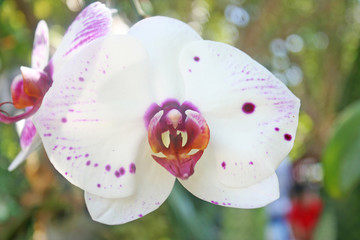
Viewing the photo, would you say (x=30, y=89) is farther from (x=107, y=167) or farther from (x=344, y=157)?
(x=344, y=157)

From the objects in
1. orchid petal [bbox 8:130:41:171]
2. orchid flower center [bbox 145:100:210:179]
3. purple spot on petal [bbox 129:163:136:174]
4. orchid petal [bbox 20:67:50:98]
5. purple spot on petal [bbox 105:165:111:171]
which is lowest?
orchid petal [bbox 8:130:41:171]

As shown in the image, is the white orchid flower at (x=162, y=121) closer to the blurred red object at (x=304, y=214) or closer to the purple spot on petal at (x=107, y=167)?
the purple spot on petal at (x=107, y=167)

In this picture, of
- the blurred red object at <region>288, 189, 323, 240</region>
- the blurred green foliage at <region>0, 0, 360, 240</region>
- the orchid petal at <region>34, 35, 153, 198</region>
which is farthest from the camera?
the blurred red object at <region>288, 189, 323, 240</region>

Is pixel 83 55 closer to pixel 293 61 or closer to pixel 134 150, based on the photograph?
pixel 134 150

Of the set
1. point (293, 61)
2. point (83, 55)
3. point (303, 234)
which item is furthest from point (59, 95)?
point (293, 61)

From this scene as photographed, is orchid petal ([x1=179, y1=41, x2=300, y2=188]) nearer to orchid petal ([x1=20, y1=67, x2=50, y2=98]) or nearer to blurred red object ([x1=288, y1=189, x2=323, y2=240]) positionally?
orchid petal ([x1=20, y1=67, x2=50, y2=98])

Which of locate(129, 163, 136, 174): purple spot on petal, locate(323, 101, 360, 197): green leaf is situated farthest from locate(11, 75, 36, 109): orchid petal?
locate(323, 101, 360, 197): green leaf
